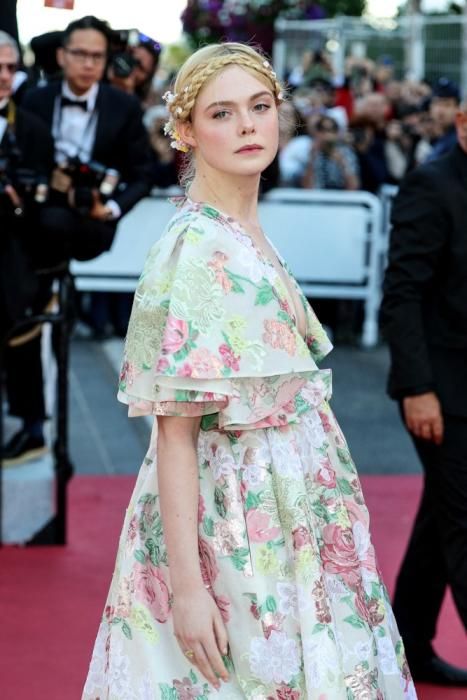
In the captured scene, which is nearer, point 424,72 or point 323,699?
point 323,699

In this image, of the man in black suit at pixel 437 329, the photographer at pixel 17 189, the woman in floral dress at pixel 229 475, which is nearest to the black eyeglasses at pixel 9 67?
the photographer at pixel 17 189

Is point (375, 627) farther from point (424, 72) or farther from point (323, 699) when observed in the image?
point (424, 72)

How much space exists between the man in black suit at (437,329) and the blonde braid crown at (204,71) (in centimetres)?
141

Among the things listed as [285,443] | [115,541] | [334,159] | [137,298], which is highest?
[137,298]

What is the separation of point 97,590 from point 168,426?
2809mm

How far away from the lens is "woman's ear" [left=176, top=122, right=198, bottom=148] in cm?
262

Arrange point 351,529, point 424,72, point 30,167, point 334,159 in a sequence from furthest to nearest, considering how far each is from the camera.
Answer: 1. point 424,72
2. point 334,159
3. point 30,167
4. point 351,529

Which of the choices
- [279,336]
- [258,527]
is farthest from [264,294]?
[258,527]

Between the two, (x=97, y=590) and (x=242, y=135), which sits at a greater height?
(x=242, y=135)

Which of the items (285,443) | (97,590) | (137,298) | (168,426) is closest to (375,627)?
(285,443)

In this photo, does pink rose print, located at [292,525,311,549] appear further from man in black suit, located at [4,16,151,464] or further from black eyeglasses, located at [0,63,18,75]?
black eyeglasses, located at [0,63,18,75]

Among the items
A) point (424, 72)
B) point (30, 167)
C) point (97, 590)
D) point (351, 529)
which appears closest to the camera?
point (351, 529)

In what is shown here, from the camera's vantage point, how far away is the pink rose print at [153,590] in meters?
2.54

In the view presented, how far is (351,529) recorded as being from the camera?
265 centimetres
